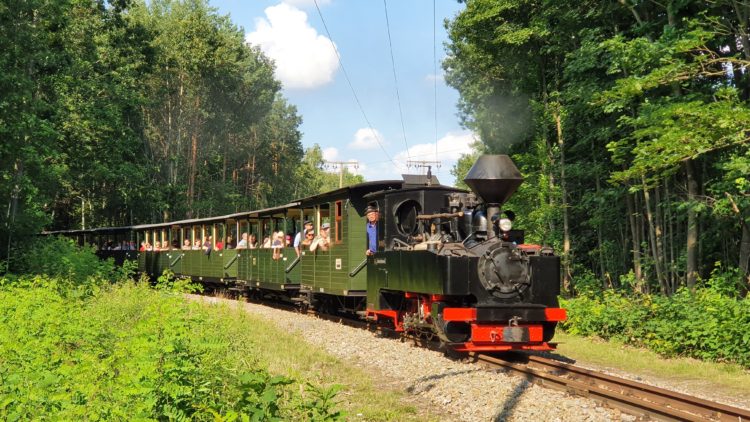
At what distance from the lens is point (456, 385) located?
28.5 feet

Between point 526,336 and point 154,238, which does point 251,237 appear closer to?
point 154,238

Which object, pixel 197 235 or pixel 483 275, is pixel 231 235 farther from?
pixel 483 275

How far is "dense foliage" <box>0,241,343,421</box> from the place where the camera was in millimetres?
5293

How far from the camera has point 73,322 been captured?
9.86m

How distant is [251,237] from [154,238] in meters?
11.0

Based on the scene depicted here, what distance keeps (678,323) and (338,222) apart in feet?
23.0

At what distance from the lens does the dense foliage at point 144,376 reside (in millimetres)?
5293

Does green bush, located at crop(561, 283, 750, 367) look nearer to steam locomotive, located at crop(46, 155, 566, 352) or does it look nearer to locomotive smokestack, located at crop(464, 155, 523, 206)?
steam locomotive, located at crop(46, 155, 566, 352)

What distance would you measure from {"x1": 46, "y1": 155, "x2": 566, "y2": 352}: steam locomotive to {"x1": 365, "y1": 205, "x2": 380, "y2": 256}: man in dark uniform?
0.12m

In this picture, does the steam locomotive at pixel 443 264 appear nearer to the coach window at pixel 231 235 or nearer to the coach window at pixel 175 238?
the coach window at pixel 231 235

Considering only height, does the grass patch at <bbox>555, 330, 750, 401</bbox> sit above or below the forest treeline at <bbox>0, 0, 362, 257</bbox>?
below

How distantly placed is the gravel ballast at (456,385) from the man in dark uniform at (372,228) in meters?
1.71

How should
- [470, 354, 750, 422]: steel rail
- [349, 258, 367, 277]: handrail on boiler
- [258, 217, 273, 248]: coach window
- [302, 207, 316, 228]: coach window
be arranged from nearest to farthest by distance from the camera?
[470, 354, 750, 422]: steel rail
[349, 258, 367, 277]: handrail on boiler
[302, 207, 316, 228]: coach window
[258, 217, 273, 248]: coach window

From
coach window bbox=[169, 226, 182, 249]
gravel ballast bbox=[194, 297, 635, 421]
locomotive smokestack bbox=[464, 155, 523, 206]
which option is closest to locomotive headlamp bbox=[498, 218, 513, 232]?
locomotive smokestack bbox=[464, 155, 523, 206]
